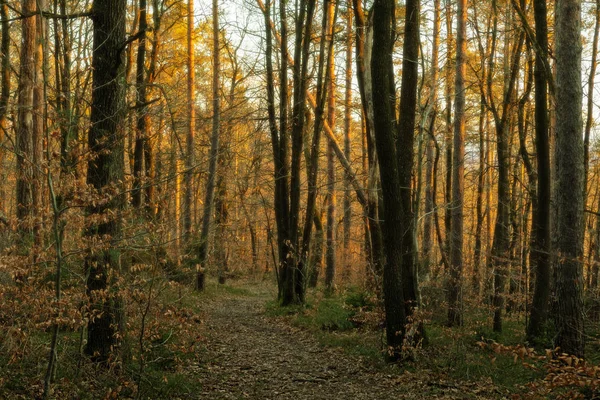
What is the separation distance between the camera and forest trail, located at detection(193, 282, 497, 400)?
7.32 m

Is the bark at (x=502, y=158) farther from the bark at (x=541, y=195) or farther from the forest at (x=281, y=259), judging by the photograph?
the bark at (x=541, y=195)

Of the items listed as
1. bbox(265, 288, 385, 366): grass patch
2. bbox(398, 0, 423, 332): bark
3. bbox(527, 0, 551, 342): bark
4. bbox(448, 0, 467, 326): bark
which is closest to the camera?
bbox(398, 0, 423, 332): bark

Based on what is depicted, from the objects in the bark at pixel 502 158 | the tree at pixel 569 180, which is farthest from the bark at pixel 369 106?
the tree at pixel 569 180

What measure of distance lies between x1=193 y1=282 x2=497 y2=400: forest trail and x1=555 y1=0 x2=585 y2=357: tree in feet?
5.65

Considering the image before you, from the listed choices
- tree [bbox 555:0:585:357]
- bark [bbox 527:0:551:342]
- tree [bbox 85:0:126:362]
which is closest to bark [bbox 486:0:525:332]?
bark [bbox 527:0:551:342]

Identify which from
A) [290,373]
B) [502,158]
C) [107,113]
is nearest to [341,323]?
[290,373]

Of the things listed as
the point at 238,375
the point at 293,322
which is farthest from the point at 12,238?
the point at 293,322

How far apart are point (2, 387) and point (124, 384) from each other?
4.29ft

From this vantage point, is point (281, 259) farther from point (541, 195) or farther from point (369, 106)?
point (541, 195)

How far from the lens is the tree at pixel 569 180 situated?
748 cm

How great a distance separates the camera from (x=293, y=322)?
13188 millimetres

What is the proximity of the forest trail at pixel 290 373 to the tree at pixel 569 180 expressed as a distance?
1.72m

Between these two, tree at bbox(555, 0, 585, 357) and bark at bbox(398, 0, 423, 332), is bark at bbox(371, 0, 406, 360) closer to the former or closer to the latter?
bark at bbox(398, 0, 423, 332)

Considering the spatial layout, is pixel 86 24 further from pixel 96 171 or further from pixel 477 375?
pixel 477 375
